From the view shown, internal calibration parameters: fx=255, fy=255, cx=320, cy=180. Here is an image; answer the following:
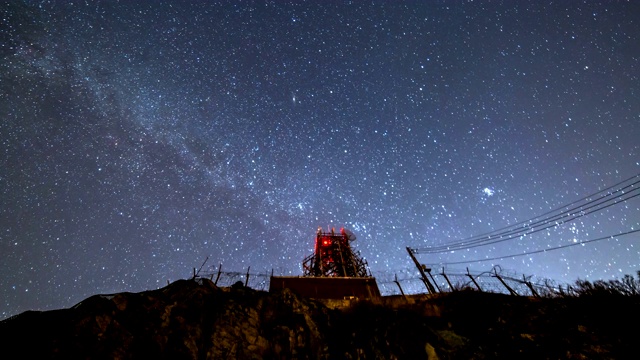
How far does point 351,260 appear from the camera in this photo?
42.0 meters

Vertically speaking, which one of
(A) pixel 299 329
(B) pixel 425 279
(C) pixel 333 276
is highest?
(C) pixel 333 276

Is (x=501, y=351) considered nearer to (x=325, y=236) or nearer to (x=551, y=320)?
(x=551, y=320)

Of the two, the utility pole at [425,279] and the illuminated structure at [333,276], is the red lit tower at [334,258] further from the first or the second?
the utility pole at [425,279]

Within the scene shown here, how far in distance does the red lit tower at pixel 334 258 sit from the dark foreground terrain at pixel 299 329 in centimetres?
2229

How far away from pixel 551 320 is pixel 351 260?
28309 mm

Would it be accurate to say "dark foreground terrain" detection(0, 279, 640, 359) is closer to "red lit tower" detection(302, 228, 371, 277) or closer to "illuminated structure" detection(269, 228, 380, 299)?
"illuminated structure" detection(269, 228, 380, 299)

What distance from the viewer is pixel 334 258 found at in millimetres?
43281

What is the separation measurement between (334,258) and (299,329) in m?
28.7

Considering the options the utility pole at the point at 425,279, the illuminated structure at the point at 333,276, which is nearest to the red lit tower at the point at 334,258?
the illuminated structure at the point at 333,276

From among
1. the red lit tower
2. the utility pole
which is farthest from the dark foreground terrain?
the red lit tower

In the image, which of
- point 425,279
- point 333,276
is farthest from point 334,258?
point 425,279

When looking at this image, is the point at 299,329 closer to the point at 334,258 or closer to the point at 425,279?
the point at 425,279

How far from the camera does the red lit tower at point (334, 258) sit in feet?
133

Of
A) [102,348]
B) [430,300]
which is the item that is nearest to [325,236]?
[430,300]
